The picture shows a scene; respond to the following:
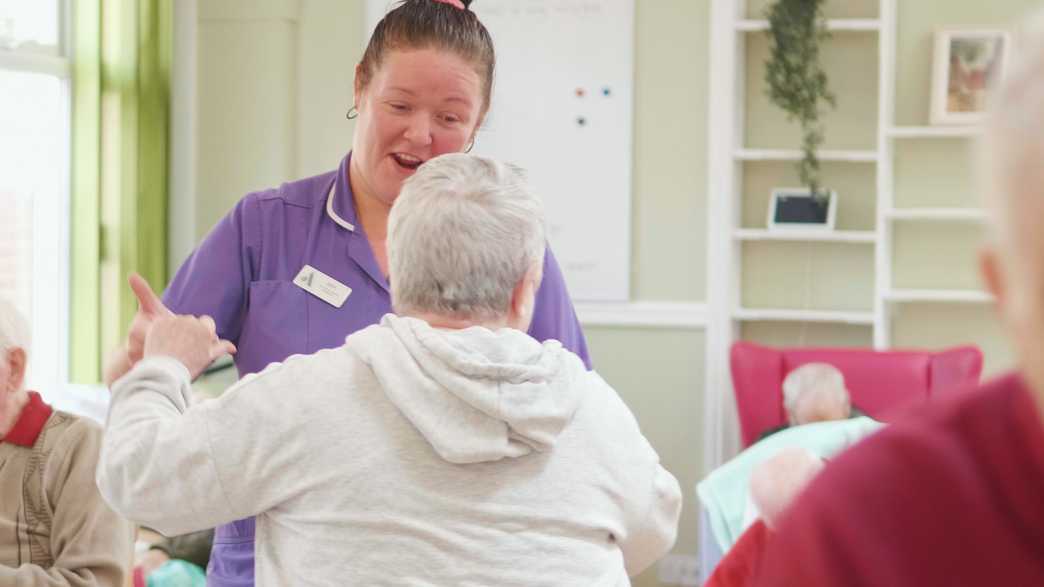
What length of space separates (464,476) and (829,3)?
4388 millimetres

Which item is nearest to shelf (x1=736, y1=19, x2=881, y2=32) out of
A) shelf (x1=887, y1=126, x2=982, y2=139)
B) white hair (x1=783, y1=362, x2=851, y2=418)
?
shelf (x1=887, y1=126, x2=982, y2=139)

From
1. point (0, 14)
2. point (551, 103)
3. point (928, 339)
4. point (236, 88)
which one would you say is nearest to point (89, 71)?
point (0, 14)

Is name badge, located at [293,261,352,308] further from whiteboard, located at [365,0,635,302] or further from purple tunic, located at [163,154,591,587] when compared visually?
whiteboard, located at [365,0,635,302]

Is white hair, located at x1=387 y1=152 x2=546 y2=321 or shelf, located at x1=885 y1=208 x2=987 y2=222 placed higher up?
shelf, located at x1=885 y1=208 x2=987 y2=222

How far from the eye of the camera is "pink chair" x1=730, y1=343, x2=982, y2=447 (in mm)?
4820

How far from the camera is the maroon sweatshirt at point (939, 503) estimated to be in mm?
604

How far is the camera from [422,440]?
1.37 meters

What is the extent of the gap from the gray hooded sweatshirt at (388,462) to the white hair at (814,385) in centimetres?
321

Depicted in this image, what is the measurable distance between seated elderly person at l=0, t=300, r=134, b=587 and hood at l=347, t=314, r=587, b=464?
2.65 ft

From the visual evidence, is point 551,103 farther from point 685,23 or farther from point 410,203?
point 410,203

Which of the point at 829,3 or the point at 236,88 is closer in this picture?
the point at 829,3

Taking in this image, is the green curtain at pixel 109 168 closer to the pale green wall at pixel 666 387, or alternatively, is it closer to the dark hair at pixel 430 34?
the pale green wall at pixel 666 387

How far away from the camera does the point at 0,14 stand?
4801 millimetres

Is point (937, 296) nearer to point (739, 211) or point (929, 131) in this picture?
point (929, 131)
